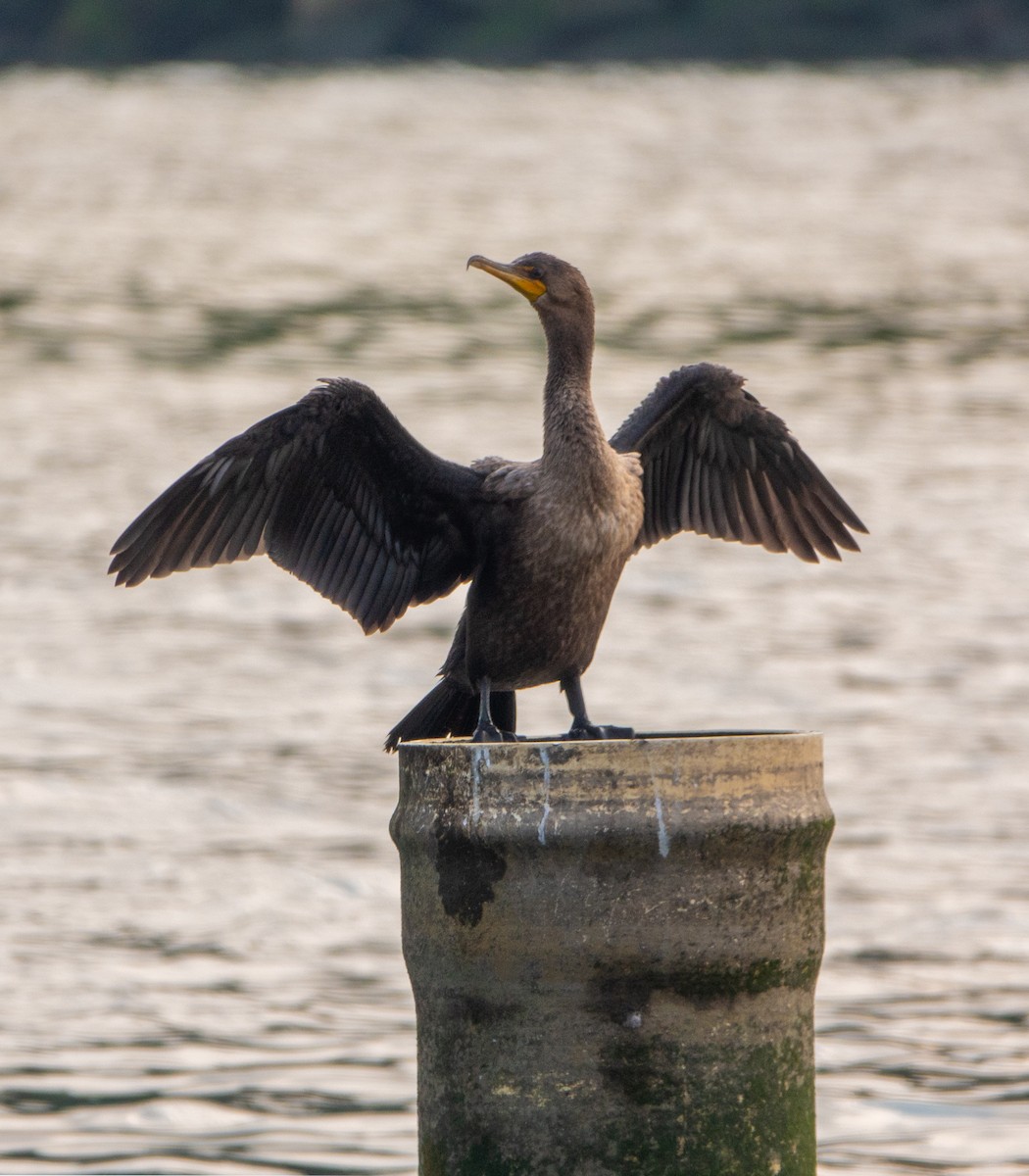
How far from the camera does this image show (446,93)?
5797 cm

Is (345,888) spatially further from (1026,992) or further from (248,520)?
(248,520)

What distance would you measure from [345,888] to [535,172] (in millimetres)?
31294

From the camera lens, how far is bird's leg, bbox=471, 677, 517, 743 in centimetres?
596

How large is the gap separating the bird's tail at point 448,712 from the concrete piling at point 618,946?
1.28 meters

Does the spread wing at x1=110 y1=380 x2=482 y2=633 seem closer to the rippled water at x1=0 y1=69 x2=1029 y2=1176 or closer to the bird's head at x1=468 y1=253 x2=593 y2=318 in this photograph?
the bird's head at x1=468 y1=253 x2=593 y2=318

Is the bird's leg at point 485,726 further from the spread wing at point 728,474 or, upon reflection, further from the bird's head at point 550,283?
the bird's head at point 550,283

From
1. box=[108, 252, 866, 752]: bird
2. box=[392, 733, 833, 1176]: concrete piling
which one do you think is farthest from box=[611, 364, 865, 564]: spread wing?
box=[392, 733, 833, 1176]: concrete piling

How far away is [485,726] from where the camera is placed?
6.14 m

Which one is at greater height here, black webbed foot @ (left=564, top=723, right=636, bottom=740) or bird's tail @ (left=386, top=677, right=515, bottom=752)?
bird's tail @ (left=386, top=677, right=515, bottom=752)

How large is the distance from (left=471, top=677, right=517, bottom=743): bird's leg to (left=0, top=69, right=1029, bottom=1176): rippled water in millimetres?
1409

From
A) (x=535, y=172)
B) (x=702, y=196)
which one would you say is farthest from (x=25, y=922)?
(x=535, y=172)

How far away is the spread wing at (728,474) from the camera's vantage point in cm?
670

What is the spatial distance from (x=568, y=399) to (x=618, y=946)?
5.91 feet

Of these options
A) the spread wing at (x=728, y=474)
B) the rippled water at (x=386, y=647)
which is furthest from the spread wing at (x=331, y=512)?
the rippled water at (x=386, y=647)
